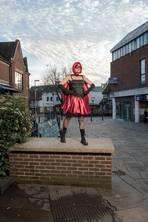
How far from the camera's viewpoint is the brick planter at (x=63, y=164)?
262 inches

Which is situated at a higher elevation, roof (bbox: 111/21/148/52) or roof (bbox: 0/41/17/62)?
roof (bbox: 111/21/148/52)

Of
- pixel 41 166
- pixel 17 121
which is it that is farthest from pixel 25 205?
pixel 17 121

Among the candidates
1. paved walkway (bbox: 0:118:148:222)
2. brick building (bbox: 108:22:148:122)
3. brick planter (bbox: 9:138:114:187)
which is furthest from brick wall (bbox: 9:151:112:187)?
brick building (bbox: 108:22:148:122)

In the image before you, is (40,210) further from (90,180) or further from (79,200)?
(90,180)

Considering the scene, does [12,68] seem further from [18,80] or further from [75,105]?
Result: [75,105]

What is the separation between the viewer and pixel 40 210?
5289 mm

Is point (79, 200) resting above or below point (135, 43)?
below

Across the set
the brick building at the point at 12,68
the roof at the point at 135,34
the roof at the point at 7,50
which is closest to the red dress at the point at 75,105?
the brick building at the point at 12,68

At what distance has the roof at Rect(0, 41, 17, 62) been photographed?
3807 cm

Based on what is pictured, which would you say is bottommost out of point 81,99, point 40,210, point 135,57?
point 40,210

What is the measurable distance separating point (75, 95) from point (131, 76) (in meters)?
37.2

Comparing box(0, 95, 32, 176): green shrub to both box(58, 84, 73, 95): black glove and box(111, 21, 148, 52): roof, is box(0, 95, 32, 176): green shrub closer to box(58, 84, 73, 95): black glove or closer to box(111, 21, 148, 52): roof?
box(58, 84, 73, 95): black glove

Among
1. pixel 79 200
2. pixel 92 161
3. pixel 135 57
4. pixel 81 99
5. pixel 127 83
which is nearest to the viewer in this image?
pixel 79 200

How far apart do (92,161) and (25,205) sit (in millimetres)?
1751
